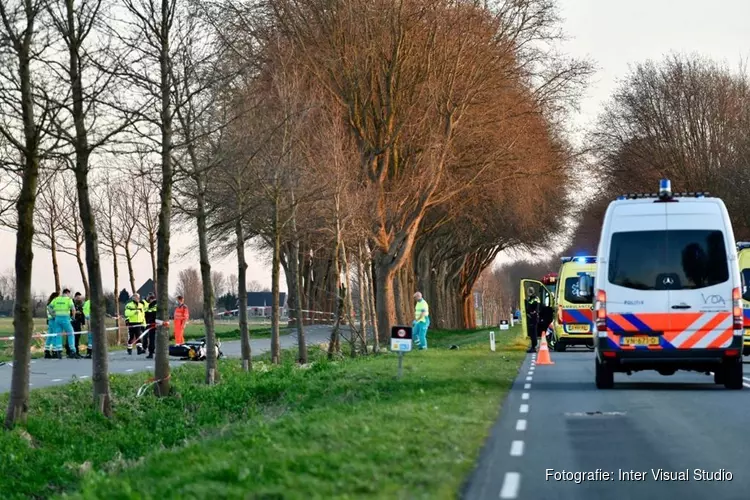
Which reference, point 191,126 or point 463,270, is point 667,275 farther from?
point 463,270

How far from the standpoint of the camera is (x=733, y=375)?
2247 centimetres

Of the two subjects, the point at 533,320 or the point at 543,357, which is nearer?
the point at 543,357

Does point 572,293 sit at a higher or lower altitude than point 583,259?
Result: lower

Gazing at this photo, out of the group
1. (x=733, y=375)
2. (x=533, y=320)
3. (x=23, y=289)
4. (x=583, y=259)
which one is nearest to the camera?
(x=23, y=289)

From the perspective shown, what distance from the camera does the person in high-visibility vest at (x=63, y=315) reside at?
124 ft

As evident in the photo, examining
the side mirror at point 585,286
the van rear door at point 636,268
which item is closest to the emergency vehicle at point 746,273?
the side mirror at point 585,286

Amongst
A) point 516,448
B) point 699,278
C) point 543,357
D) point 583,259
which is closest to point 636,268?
point 699,278

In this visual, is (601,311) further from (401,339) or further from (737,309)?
(401,339)

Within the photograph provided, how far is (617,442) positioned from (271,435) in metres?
3.54

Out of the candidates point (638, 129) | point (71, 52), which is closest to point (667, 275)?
point (71, 52)

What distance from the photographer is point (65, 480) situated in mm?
16797

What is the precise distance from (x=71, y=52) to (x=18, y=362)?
4.32 m

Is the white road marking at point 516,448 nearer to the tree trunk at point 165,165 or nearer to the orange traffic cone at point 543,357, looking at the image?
the tree trunk at point 165,165

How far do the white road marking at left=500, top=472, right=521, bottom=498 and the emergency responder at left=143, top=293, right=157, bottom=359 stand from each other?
27939 mm
